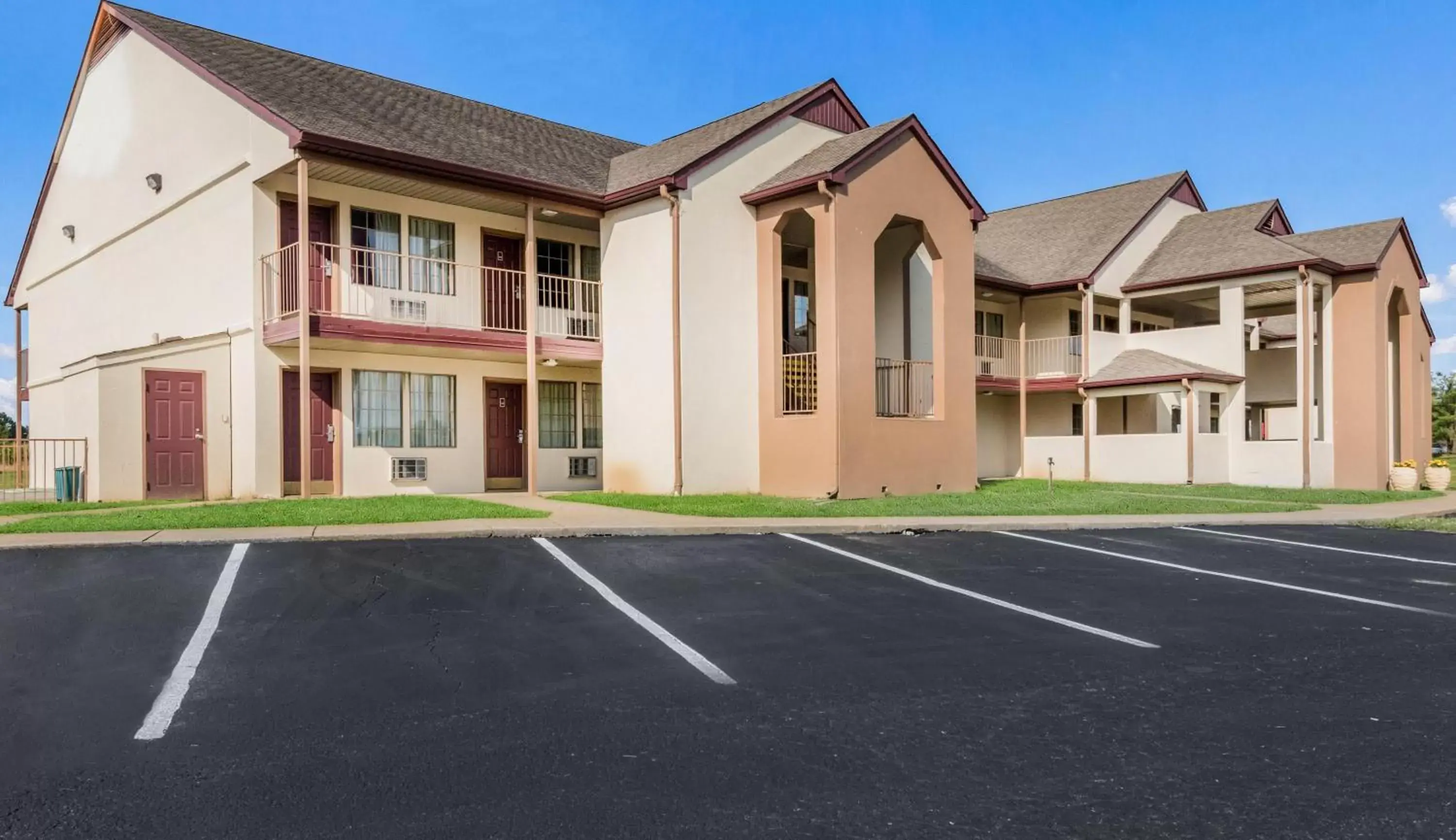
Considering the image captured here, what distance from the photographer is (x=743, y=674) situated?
18.1 ft

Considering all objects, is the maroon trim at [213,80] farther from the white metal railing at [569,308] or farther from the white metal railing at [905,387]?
the white metal railing at [905,387]

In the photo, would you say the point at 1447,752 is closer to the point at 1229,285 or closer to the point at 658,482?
the point at 658,482

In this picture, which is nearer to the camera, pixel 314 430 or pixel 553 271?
pixel 314 430

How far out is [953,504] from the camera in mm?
15680

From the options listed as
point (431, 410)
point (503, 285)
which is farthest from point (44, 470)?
point (503, 285)

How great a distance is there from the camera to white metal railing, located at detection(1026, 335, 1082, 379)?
2625cm

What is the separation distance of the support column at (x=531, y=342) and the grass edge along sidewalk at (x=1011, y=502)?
2.79ft

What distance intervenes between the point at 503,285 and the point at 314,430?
433 centimetres

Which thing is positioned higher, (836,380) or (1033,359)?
(1033,359)

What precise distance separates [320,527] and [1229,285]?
2244cm

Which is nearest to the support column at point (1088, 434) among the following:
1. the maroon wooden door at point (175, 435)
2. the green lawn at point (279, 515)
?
the green lawn at point (279, 515)

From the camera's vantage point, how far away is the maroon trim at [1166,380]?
77.1ft

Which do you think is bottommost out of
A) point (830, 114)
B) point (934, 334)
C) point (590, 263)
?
point (934, 334)

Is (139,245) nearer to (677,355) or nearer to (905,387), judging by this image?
(677,355)
